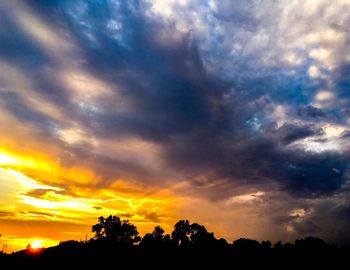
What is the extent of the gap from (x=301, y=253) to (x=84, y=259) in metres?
53.5

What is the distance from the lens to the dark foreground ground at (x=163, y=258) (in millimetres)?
77562

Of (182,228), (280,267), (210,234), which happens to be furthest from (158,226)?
(280,267)

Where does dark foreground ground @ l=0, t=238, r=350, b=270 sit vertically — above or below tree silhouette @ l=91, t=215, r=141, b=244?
below

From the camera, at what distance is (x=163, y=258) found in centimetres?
8106

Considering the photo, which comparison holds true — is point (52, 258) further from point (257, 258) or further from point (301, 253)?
point (301, 253)

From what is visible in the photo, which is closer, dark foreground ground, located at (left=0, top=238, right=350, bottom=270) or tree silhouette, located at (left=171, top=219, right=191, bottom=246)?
dark foreground ground, located at (left=0, top=238, right=350, bottom=270)

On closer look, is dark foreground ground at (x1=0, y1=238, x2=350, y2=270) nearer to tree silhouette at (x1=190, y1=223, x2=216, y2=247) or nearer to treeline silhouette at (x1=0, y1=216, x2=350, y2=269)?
treeline silhouette at (x1=0, y1=216, x2=350, y2=269)

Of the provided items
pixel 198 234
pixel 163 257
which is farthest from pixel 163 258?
pixel 198 234

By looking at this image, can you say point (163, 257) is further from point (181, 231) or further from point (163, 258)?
point (181, 231)

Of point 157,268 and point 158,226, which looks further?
point 158,226

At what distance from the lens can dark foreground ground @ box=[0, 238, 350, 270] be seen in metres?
77.6

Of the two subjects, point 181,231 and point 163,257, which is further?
point 181,231

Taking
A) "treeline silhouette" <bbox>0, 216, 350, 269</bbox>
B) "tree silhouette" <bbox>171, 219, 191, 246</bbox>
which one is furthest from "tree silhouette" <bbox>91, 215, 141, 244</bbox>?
"treeline silhouette" <bbox>0, 216, 350, 269</bbox>

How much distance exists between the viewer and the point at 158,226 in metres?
181
